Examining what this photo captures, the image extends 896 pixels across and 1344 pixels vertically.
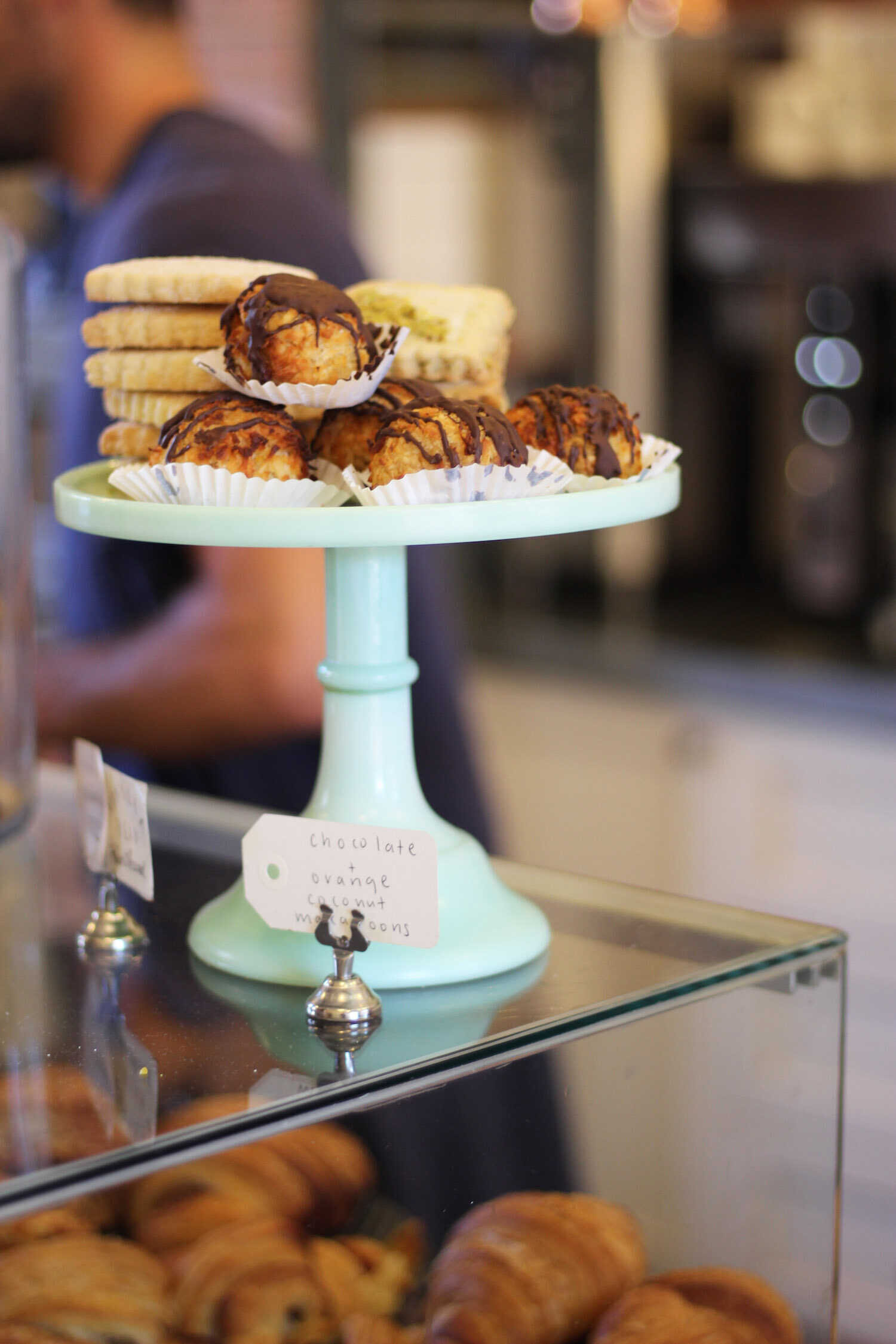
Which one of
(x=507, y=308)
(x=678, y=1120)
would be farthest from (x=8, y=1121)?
(x=507, y=308)

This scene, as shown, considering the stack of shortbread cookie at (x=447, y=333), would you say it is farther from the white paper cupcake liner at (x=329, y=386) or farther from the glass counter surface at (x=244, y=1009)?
the glass counter surface at (x=244, y=1009)

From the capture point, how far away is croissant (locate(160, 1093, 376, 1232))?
57 cm

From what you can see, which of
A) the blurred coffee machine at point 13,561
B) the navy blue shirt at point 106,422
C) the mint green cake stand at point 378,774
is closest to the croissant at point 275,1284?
the mint green cake stand at point 378,774

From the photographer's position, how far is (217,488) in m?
0.62

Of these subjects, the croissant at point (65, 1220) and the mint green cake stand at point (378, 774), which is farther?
the mint green cake stand at point (378, 774)

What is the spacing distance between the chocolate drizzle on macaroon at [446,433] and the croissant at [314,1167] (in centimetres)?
25

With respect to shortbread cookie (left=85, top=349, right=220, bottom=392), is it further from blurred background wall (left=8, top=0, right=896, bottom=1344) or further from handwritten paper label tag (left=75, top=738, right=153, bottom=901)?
blurred background wall (left=8, top=0, right=896, bottom=1344)

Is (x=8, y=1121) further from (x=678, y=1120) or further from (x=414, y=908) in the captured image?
(x=678, y=1120)

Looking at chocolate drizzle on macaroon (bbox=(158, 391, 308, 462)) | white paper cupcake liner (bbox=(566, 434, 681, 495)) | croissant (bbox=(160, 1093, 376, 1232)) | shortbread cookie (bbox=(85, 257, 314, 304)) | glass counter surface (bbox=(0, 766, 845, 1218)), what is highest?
shortbread cookie (bbox=(85, 257, 314, 304))

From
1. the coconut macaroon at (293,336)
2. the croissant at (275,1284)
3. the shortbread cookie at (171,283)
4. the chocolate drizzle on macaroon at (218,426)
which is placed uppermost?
the shortbread cookie at (171,283)

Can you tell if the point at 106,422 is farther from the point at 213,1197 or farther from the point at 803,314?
the point at 803,314

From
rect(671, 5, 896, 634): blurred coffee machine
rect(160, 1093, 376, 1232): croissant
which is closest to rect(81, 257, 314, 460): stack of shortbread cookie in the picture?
rect(160, 1093, 376, 1232): croissant

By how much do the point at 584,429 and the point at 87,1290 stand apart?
387 mm

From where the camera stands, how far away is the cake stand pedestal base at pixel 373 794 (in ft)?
2.21
